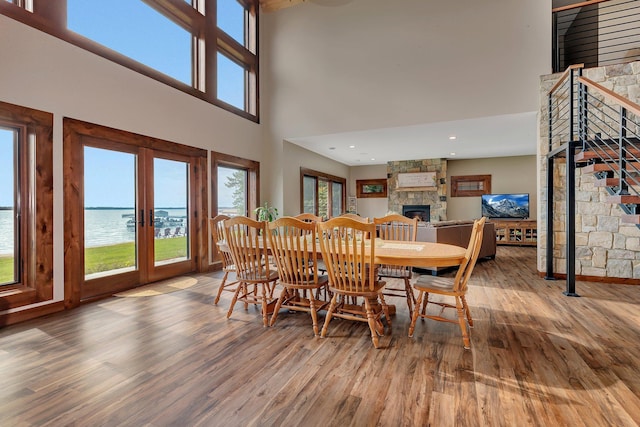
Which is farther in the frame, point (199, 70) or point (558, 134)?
point (199, 70)

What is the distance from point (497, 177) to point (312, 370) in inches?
347

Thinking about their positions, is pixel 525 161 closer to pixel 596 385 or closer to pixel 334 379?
pixel 596 385

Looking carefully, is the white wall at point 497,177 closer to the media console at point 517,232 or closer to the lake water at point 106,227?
the media console at point 517,232

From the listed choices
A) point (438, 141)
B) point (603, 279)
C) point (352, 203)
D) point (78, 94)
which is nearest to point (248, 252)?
point (78, 94)

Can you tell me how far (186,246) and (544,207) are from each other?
18.0ft

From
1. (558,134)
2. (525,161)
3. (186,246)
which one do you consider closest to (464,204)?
(525,161)

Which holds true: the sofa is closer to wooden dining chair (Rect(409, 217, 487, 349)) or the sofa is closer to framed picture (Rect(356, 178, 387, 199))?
wooden dining chair (Rect(409, 217, 487, 349))

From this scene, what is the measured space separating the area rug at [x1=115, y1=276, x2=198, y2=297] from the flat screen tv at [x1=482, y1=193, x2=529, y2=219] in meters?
7.77

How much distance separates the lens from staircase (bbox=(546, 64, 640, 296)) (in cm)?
286

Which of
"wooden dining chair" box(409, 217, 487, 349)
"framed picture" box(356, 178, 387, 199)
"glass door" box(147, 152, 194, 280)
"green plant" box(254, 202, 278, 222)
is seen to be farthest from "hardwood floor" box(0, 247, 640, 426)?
"framed picture" box(356, 178, 387, 199)

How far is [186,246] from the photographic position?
16.0ft

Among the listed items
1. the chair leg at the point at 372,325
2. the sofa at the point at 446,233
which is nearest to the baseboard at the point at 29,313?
the chair leg at the point at 372,325

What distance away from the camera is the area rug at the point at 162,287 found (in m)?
3.76

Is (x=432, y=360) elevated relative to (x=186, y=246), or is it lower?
lower
